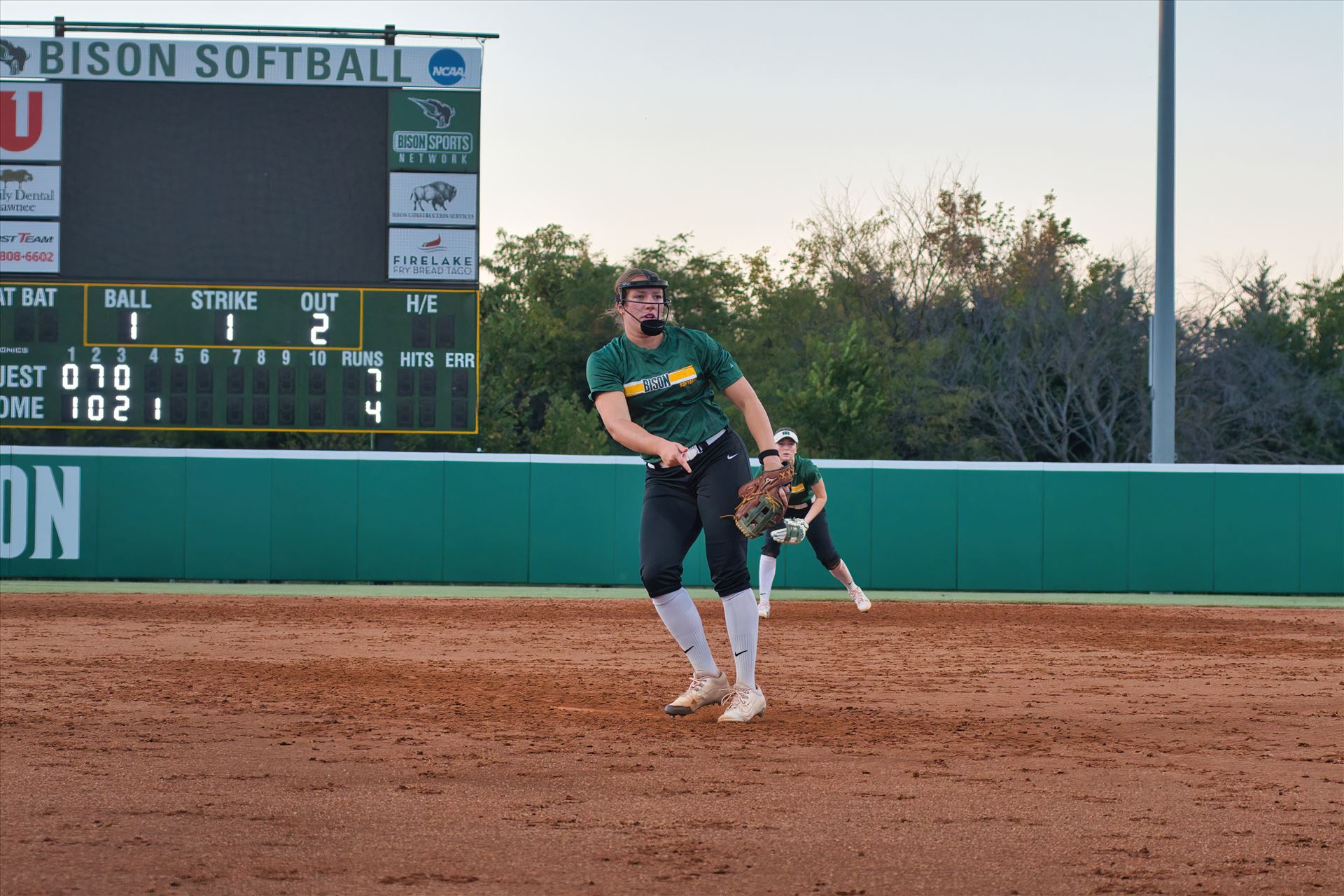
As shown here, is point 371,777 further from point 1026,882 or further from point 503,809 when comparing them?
point 1026,882

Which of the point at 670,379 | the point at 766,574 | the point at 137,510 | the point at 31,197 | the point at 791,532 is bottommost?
the point at 766,574

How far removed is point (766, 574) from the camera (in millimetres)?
12898

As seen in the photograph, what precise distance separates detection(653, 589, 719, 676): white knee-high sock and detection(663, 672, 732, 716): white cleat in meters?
0.03

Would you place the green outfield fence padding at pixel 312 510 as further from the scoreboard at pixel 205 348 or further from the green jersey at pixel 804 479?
the green jersey at pixel 804 479

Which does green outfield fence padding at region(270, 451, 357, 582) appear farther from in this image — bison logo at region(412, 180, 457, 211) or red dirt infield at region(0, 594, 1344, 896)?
red dirt infield at region(0, 594, 1344, 896)

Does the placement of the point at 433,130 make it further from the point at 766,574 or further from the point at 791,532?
the point at 791,532

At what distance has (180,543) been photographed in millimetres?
17500

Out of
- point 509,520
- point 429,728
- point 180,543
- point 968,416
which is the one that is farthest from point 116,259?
point 968,416

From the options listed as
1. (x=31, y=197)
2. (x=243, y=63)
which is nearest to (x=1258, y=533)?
(x=243, y=63)

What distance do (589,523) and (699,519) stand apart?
440 inches

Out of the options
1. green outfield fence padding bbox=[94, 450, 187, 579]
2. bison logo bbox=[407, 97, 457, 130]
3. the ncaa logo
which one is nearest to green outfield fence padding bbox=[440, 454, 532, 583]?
green outfield fence padding bbox=[94, 450, 187, 579]

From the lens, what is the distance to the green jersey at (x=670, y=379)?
20.5 ft

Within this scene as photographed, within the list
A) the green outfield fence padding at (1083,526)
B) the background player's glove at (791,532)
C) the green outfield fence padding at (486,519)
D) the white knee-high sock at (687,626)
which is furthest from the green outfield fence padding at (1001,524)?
the white knee-high sock at (687,626)

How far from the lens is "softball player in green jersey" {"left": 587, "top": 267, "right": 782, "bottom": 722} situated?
20.4 ft
